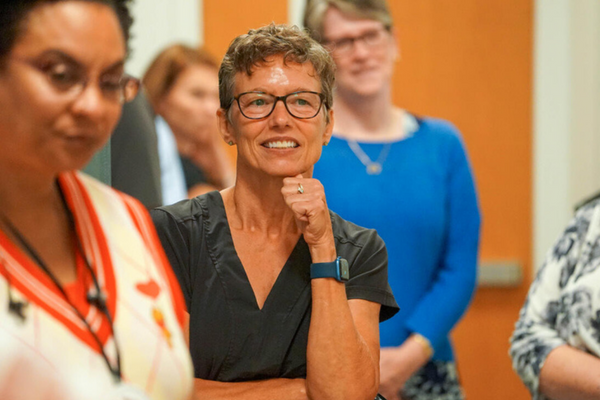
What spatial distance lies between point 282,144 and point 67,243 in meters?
0.49

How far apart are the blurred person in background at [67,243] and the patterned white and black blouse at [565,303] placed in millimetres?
1062

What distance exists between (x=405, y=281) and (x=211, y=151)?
1.36m

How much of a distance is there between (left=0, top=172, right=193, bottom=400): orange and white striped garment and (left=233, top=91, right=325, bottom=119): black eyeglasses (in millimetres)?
369

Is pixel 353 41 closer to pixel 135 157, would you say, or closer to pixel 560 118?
pixel 135 157

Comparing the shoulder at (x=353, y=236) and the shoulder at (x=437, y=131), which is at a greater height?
the shoulder at (x=437, y=131)

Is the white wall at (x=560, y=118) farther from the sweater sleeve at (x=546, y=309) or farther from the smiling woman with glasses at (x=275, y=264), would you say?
the smiling woman with glasses at (x=275, y=264)

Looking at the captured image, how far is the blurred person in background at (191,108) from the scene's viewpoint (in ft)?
9.37

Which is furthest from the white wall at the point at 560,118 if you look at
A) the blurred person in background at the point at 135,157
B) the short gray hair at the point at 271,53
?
the short gray hair at the point at 271,53

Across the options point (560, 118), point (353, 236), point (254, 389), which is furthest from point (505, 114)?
point (254, 389)

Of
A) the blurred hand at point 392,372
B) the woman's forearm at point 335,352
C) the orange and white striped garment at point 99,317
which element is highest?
the orange and white striped garment at point 99,317

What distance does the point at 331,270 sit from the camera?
120cm

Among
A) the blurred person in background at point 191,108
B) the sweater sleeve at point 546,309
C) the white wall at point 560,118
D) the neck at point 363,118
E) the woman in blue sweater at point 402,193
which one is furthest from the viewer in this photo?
the white wall at point 560,118

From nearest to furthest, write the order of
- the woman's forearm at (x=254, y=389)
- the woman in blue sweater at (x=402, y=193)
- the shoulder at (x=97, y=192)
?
the shoulder at (x=97, y=192)
the woman's forearm at (x=254, y=389)
the woman in blue sweater at (x=402, y=193)

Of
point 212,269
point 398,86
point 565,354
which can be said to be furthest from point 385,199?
point 398,86
